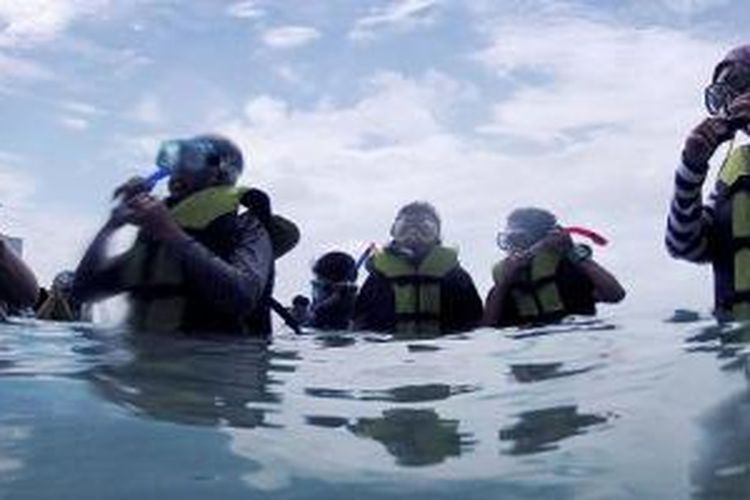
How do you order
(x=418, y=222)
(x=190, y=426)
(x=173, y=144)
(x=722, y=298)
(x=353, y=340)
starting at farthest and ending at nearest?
(x=418, y=222)
(x=353, y=340)
(x=173, y=144)
(x=722, y=298)
(x=190, y=426)

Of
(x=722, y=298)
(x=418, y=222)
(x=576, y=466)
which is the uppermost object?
(x=418, y=222)

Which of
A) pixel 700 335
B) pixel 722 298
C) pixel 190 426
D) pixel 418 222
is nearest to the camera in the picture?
pixel 190 426

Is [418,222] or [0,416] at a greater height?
[418,222]

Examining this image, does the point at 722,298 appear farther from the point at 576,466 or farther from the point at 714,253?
the point at 576,466

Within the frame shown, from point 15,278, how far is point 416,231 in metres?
3.94

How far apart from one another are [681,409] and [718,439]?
1.52ft

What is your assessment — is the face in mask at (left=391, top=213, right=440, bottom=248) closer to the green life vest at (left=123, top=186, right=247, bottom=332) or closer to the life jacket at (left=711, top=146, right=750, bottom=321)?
the green life vest at (left=123, top=186, right=247, bottom=332)

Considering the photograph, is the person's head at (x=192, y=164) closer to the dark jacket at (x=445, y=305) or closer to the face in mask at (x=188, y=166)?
the face in mask at (x=188, y=166)

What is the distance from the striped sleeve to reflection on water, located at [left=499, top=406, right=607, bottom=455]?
220 centimetres

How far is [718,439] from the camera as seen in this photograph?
358 centimetres

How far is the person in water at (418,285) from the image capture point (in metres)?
9.29

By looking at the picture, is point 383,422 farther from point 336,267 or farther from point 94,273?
point 336,267

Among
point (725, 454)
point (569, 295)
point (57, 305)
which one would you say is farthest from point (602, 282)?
point (57, 305)

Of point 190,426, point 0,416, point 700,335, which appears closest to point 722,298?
point 700,335
